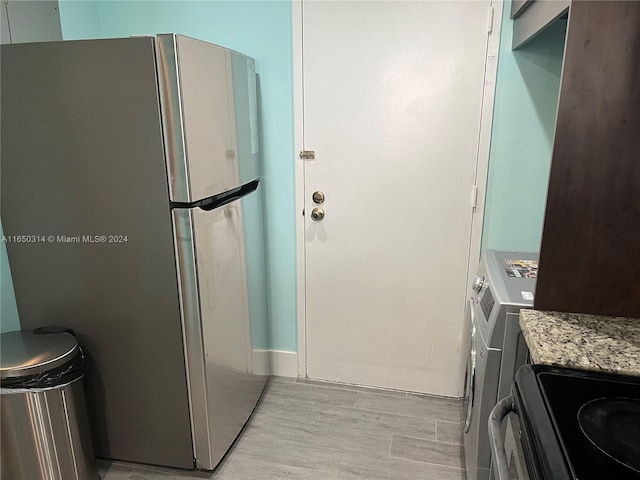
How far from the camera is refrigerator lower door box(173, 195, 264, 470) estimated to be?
173cm

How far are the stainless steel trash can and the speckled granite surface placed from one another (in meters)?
1.55

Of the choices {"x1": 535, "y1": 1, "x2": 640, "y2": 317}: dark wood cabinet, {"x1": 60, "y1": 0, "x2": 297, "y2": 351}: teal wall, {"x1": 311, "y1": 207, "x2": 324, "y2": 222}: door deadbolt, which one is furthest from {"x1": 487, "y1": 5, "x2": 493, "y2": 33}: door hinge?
{"x1": 311, "y1": 207, "x2": 324, "y2": 222}: door deadbolt

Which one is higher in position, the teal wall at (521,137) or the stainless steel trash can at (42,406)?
the teal wall at (521,137)

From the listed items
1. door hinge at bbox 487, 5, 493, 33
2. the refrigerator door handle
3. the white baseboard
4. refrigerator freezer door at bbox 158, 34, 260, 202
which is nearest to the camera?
refrigerator freezer door at bbox 158, 34, 260, 202

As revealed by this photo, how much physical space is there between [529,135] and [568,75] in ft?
3.31

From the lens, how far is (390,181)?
2270mm

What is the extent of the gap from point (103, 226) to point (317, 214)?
1.02m

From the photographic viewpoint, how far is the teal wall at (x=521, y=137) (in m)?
2.00

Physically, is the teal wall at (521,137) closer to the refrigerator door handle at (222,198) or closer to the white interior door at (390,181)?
the white interior door at (390,181)

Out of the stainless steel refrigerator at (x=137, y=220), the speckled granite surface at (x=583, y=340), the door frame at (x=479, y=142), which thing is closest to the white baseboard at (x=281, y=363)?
the door frame at (x=479, y=142)

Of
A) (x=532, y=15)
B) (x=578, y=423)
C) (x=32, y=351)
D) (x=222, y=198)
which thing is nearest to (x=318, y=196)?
(x=222, y=198)

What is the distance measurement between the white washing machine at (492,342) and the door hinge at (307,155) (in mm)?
966

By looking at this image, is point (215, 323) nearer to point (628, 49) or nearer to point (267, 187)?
point (267, 187)

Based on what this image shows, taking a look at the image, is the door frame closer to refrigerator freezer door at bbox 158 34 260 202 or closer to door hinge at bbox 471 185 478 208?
door hinge at bbox 471 185 478 208
